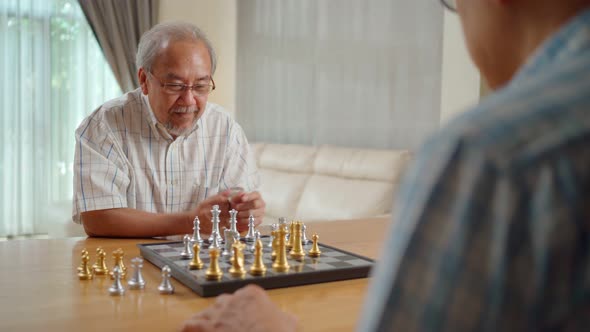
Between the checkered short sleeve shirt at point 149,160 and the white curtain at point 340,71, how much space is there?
2.12 meters

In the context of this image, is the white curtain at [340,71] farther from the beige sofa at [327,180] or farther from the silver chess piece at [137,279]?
the silver chess piece at [137,279]

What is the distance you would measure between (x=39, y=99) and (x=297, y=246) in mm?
5331

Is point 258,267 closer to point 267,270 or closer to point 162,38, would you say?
point 267,270

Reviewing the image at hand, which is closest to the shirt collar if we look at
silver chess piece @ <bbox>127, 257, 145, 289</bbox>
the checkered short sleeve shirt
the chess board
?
the chess board

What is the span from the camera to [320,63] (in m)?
5.87

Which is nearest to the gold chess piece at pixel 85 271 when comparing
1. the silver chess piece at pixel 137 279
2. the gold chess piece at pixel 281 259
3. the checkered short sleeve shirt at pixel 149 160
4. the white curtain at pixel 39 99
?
the silver chess piece at pixel 137 279

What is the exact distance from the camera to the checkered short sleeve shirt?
240 centimetres

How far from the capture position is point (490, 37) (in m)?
0.53

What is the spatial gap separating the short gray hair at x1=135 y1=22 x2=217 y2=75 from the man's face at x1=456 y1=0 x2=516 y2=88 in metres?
2.09

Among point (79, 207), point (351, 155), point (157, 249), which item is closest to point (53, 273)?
point (157, 249)

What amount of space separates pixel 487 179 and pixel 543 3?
18cm

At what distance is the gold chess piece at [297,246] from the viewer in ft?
5.41

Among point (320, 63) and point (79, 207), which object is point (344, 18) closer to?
point (320, 63)

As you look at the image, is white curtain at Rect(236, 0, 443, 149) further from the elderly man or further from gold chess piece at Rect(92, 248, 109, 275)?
gold chess piece at Rect(92, 248, 109, 275)
